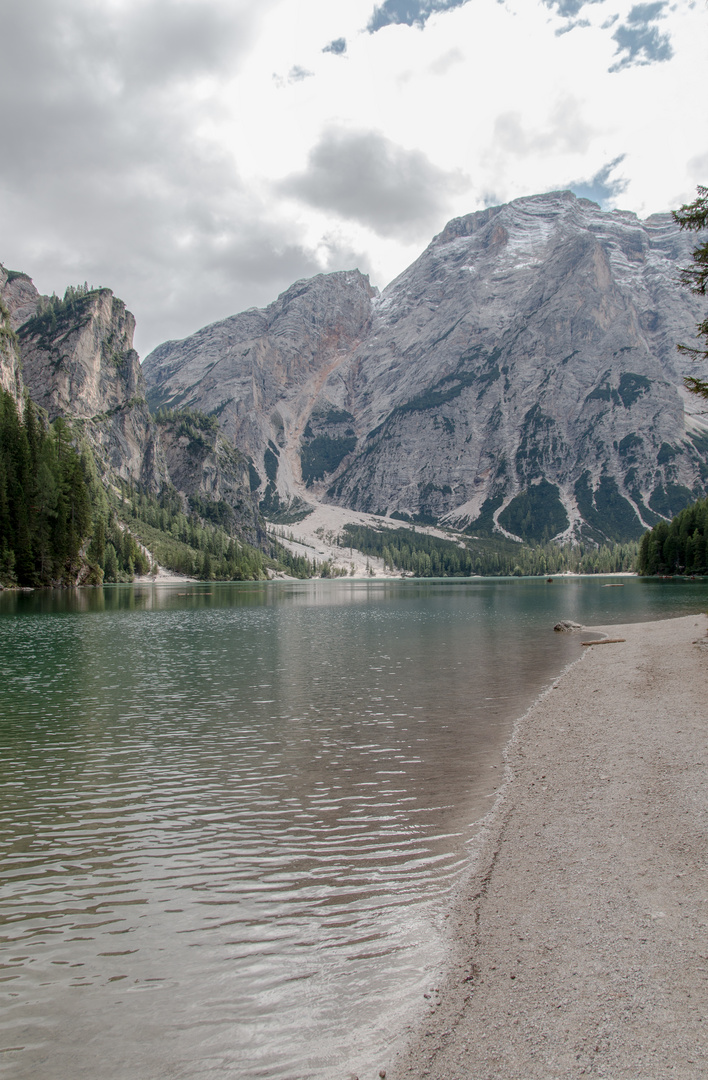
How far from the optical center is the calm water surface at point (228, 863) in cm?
739

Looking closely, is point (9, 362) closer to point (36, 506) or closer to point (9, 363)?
point (9, 363)

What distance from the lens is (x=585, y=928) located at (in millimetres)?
8977

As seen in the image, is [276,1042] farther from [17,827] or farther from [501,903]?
[17,827]

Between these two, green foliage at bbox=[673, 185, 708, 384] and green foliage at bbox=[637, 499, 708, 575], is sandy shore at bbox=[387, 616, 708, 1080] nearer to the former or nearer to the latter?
green foliage at bbox=[673, 185, 708, 384]

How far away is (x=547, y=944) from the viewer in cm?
871

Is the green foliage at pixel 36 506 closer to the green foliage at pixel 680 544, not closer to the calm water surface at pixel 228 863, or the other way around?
the calm water surface at pixel 228 863

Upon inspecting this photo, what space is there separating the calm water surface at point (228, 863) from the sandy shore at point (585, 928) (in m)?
0.74

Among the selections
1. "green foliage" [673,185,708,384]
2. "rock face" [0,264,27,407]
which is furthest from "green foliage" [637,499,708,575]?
"rock face" [0,264,27,407]

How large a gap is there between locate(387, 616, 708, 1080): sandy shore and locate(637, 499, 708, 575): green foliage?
157950mm

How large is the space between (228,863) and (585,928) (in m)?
6.92

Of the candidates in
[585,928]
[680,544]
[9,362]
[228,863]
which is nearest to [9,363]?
[9,362]

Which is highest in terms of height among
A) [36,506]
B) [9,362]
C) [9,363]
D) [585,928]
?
[9,362]

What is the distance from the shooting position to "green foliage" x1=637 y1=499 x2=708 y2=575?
155375mm

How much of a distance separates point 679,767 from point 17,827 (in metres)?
16.8
